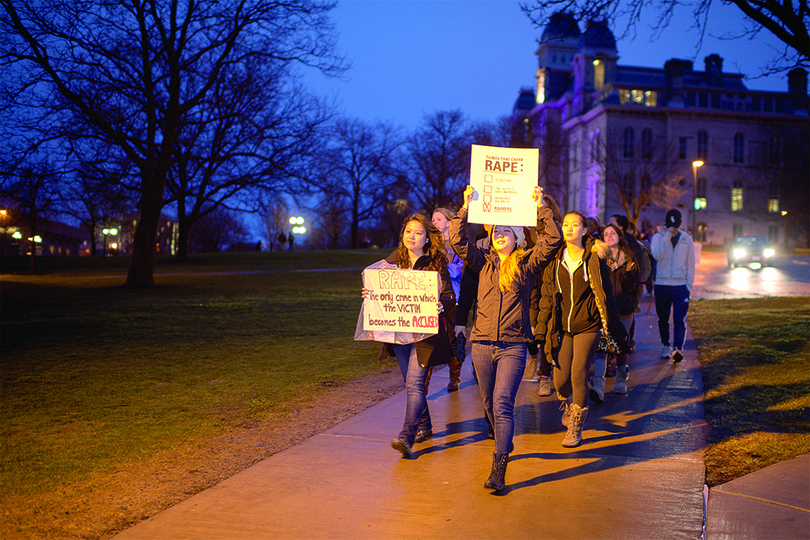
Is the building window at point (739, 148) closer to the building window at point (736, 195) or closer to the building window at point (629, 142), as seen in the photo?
the building window at point (736, 195)

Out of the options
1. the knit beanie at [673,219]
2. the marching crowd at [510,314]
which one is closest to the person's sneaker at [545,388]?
the marching crowd at [510,314]

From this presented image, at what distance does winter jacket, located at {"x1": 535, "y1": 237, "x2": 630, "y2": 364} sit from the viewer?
19.2ft

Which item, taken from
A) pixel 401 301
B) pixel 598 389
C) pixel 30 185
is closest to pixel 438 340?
pixel 401 301

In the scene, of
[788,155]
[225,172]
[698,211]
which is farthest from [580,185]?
[225,172]

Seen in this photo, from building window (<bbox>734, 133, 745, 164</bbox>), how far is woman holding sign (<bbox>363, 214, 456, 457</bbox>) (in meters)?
74.5

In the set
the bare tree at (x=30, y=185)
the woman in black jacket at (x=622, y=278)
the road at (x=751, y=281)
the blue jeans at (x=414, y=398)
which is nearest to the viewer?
the blue jeans at (x=414, y=398)

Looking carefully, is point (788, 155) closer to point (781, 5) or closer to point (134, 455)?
point (781, 5)

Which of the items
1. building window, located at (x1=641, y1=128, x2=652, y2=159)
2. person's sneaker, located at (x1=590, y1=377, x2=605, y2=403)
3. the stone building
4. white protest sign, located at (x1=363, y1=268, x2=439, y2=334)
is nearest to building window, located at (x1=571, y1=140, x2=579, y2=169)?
the stone building

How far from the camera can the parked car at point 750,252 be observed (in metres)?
34.7

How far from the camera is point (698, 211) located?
2751 inches

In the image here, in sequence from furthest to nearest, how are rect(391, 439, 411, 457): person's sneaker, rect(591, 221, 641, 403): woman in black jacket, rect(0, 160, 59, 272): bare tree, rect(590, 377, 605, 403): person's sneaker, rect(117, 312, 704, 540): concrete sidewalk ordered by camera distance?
rect(0, 160, 59, 272): bare tree
rect(591, 221, 641, 403): woman in black jacket
rect(590, 377, 605, 403): person's sneaker
rect(391, 439, 411, 457): person's sneaker
rect(117, 312, 704, 540): concrete sidewalk

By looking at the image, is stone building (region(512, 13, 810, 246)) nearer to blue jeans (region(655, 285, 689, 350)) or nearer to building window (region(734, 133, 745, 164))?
building window (region(734, 133, 745, 164))

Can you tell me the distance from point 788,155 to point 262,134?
61.5m

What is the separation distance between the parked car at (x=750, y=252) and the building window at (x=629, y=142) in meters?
34.5
